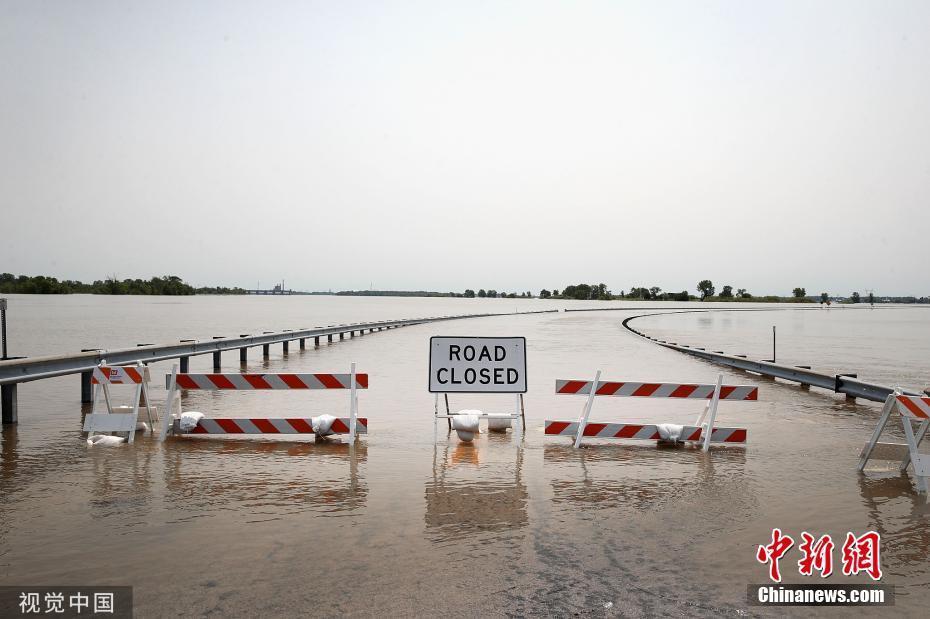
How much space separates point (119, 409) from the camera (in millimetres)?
11562

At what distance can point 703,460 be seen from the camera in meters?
9.66

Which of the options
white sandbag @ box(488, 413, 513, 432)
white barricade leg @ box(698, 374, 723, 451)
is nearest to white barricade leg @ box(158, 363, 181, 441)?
white sandbag @ box(488, 413, 513, 432)

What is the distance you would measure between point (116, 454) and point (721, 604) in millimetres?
7783

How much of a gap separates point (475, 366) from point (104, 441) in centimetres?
527

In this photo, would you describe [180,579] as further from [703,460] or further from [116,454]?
[703,460]

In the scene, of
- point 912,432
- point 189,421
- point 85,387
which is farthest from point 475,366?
point 85,387

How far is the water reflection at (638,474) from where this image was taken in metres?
7.56

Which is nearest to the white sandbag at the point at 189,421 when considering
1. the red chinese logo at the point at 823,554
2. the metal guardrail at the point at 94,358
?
the metal guardrail at the point at 94,358

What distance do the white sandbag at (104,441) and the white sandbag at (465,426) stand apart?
465 centimetres

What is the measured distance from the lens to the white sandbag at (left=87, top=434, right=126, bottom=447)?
33.7ft

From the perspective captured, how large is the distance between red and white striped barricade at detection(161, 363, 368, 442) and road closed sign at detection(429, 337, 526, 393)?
1.17 metres

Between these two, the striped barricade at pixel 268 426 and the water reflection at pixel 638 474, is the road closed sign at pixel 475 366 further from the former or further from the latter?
the striped barricade at pixel 268 426

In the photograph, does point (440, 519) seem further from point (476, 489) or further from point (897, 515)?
point (897, 515)

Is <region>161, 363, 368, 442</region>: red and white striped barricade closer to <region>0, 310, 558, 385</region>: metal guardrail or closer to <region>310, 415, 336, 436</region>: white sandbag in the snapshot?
<region>310, 415, 336, 436</region>: white sandbag
